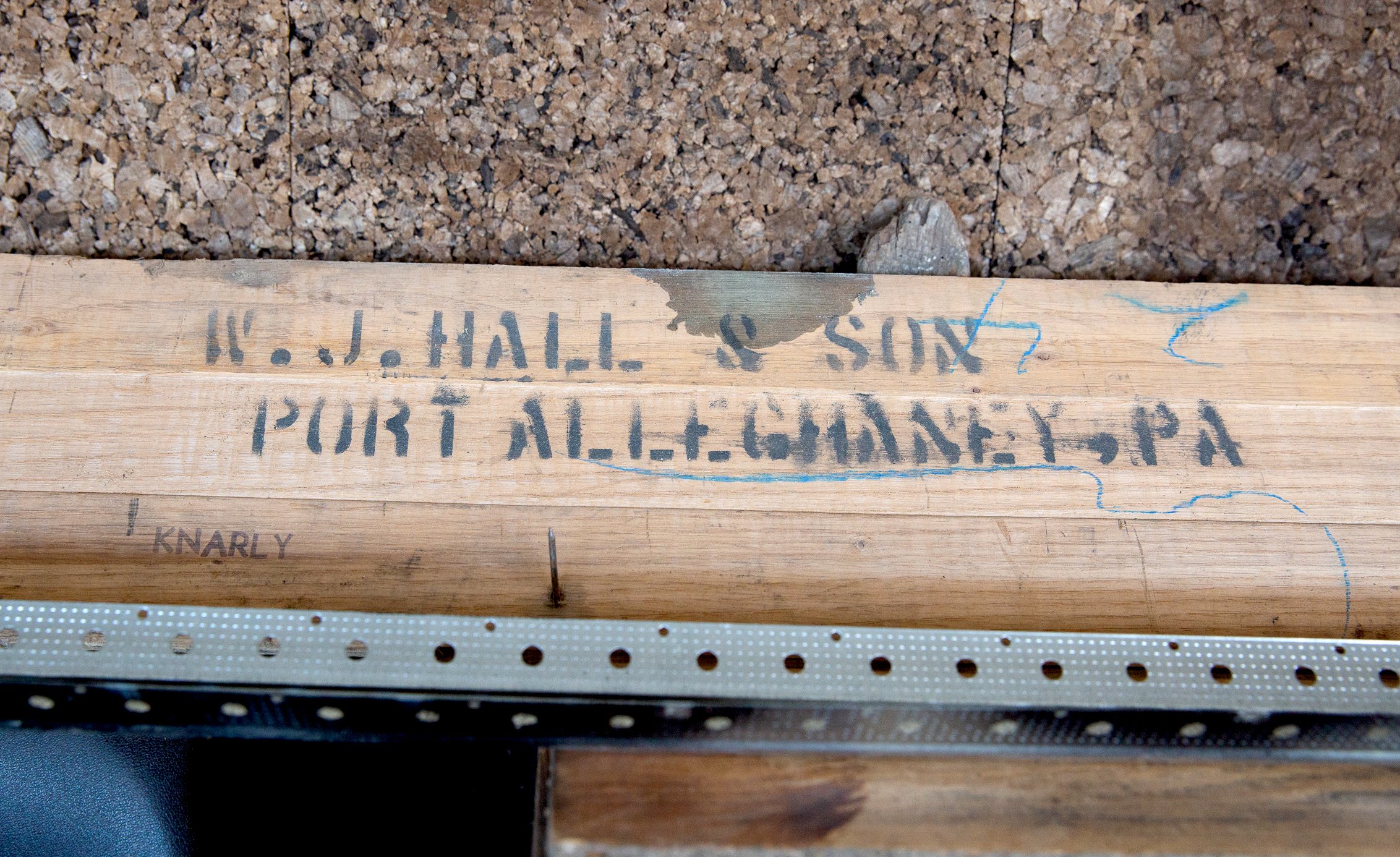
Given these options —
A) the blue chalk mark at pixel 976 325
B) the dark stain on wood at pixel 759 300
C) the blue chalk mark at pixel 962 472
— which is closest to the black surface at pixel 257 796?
the blue chalk mark at pixel 962 472

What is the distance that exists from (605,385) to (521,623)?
1.45 ft

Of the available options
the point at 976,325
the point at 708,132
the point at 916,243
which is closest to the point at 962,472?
the point at 976,325

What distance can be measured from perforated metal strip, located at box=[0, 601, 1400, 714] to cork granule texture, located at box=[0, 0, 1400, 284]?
0.72 meters

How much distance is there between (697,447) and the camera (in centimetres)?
147

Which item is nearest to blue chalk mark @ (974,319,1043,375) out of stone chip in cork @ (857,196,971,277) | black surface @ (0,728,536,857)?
stone chip in cork @ (857,196,971,277)

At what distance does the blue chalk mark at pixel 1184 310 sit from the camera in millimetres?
1569

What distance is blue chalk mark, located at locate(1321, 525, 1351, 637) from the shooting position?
1.43 metres

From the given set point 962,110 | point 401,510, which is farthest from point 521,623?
point 962,110

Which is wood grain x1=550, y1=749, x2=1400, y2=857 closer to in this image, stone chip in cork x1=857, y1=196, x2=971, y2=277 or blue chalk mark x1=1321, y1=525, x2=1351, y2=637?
blue chalk mark x1=1321, y1=525, x2=1351, y2=637

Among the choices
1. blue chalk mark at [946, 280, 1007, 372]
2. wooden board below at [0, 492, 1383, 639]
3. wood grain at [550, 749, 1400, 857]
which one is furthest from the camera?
blue chalk mark at [946, 280, 1007, 372]

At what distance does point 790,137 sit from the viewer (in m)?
1.63

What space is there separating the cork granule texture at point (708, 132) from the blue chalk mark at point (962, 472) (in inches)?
16.9

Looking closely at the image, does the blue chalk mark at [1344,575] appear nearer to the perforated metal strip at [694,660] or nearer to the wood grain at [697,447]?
the wood grain at [697,447]

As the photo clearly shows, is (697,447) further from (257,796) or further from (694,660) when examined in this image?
(257,796)
